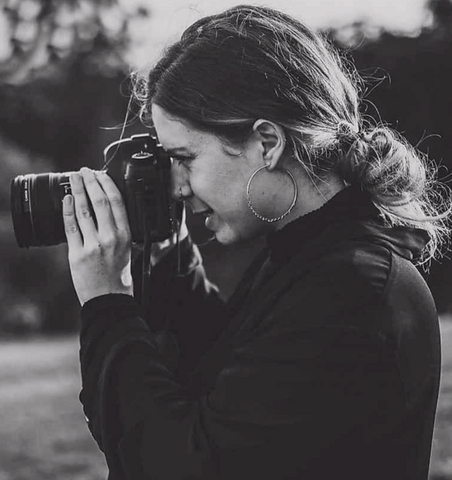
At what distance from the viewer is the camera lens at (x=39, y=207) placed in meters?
1.85

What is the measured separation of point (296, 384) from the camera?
1416mm

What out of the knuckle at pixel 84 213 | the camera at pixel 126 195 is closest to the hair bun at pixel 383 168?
the camera at pixel 126 195

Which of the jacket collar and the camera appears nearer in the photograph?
the jacket collar

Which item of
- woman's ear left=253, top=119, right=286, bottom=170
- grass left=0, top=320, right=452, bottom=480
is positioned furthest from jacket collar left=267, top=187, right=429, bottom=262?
grass left=0, top=320, right=452, bottom=480

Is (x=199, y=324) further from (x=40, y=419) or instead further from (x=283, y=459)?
(x=40, y=419)

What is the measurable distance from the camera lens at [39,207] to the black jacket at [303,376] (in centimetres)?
28

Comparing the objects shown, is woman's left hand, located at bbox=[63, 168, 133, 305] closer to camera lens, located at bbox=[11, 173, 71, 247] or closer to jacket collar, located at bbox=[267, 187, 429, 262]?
camera lens, located at bbox=[11, 173, 71, 247]

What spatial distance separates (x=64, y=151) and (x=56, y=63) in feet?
3.12

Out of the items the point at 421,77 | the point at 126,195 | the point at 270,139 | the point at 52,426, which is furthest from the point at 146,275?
the point at 421,77

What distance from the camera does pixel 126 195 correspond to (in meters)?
1.80

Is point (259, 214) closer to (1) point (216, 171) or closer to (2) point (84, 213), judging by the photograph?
(1) point (216, 171)

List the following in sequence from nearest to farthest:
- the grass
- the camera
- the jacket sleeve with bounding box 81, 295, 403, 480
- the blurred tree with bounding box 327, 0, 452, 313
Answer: the jacket sleeve with bounding box 81, 295, 403, 480
the camera
the grass
the blurred tree with bounding box 327, 0, 452, 313

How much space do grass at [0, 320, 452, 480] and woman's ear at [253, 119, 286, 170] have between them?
2658 millimetres

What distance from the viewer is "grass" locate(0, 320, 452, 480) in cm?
418
